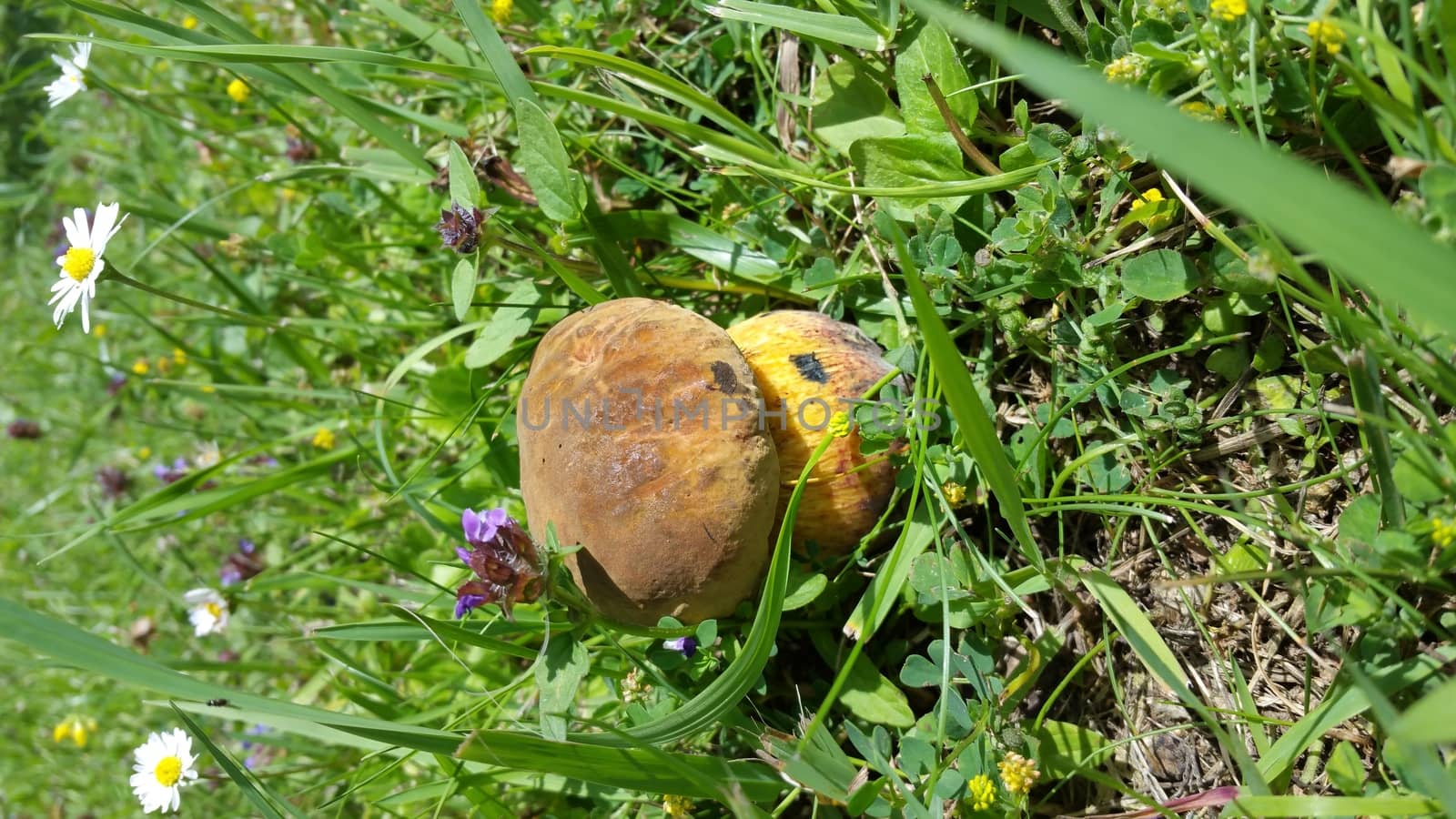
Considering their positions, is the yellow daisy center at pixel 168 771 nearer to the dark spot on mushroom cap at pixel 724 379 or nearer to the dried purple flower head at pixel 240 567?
the dried purple flower head at pixel 240 567

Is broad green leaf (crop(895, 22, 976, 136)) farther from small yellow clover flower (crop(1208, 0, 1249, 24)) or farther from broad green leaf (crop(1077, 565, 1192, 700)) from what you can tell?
broad green leaf (crop(1077, 565, 1192, 700))

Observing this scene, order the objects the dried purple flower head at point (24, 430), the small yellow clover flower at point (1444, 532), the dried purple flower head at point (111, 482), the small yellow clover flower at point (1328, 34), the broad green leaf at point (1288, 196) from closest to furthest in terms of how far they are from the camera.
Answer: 1. the broad green leaf at point (1288, 196)
2. the small yellow clover flower at point (1444, 532)
3. the small yellow clover flower at point (1328, 34)
4. the dried purple flower head at point (111, 482)
5. the dried purple flower head at point (24, 430)

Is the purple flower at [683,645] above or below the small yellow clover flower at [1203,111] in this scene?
below

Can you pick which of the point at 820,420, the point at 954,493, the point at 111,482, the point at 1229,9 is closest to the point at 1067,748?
the point at 954,493

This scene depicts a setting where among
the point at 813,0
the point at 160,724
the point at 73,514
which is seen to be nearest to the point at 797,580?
the point at 813,0

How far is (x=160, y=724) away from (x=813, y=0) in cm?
399

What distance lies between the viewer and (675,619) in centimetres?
202

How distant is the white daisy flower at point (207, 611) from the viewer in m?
3.30

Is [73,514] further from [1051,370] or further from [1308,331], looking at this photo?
[1308,331]

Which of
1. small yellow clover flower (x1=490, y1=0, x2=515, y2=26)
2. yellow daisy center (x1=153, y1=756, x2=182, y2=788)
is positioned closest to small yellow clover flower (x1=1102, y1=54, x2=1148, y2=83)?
small yellow clover flower (x1=490, y1=0, x2=515, y2=26)

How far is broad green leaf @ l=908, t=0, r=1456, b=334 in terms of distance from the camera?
1.02 meters

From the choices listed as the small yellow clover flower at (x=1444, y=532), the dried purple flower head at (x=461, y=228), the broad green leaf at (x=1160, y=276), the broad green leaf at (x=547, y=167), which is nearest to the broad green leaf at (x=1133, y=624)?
the small yellow clover flower at (x=1444, y=532)

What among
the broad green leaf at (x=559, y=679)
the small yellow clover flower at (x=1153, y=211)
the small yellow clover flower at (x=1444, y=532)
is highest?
the small yellow clover flower at (x=1153, y=211)

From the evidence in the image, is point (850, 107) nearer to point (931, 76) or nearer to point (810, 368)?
point (931, 76)
